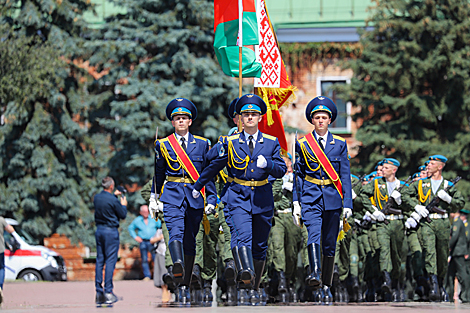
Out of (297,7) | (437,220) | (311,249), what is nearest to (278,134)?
(437,220)

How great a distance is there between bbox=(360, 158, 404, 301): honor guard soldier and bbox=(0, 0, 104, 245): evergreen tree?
12.5 m

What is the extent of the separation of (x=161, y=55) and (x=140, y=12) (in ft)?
4.43

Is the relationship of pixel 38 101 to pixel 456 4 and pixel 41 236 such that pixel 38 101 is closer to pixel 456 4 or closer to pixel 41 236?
Answer: pixel 41 236

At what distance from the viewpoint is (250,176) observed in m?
9.60

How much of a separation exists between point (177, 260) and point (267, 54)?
5872mm

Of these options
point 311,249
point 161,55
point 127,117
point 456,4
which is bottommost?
point 311,249

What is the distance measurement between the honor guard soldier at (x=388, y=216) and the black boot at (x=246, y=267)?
5369 millimetres

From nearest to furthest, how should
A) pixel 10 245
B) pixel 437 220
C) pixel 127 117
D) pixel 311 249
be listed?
pixel 311 249 < pixel 437 220 < pixel 10 245 < pixel 127 117

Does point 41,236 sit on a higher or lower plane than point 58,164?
lower

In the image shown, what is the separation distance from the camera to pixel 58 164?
25.3 metres

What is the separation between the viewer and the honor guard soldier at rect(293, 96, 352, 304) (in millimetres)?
9875

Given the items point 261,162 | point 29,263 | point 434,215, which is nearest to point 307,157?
point 261,162

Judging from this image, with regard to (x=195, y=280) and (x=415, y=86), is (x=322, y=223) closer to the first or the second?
(x=195, y=280)

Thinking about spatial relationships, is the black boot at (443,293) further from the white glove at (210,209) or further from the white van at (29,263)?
the white van at (29,263)
